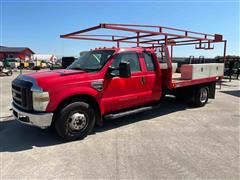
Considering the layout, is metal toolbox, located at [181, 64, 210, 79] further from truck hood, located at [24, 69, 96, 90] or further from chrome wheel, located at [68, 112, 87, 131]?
chrome wheel, located at [68, 112, 87, 131]

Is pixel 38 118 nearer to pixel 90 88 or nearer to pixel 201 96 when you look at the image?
pixel 90 88

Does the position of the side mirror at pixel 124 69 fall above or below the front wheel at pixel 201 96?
above

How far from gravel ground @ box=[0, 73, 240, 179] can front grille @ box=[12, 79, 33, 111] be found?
80 centimetres

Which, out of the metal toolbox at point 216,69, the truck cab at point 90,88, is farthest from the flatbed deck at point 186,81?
the truck cab at point 90,88

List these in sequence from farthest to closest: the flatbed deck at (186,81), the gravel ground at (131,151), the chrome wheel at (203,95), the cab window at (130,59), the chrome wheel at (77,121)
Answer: the chrome wheel at (203,95) → the flatbed deck at (186,81) → the cab window at (130,59) → the chrome wheel at (77,121) → the gravel ground at (131,151)

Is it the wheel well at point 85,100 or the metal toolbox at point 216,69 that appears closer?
the wheel well at point 85,100

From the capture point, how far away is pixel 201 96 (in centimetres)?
754

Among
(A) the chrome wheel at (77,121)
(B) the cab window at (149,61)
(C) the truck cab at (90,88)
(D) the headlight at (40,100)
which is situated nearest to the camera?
(D) the headlight at (40,100)

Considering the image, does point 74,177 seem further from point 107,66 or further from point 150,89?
point 150,89

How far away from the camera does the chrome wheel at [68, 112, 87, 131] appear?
440 centimetres

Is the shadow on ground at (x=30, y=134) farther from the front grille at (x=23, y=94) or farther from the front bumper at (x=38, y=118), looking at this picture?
the front grille at (x=23, y=94)


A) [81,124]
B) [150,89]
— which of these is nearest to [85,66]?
[81,124]

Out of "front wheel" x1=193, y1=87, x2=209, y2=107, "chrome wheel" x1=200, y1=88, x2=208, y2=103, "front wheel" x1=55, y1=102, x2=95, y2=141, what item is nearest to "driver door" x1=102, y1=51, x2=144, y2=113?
"front wheel" x1=55, y1=102, x2=95, y2=141

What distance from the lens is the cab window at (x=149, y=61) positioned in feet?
18.6
